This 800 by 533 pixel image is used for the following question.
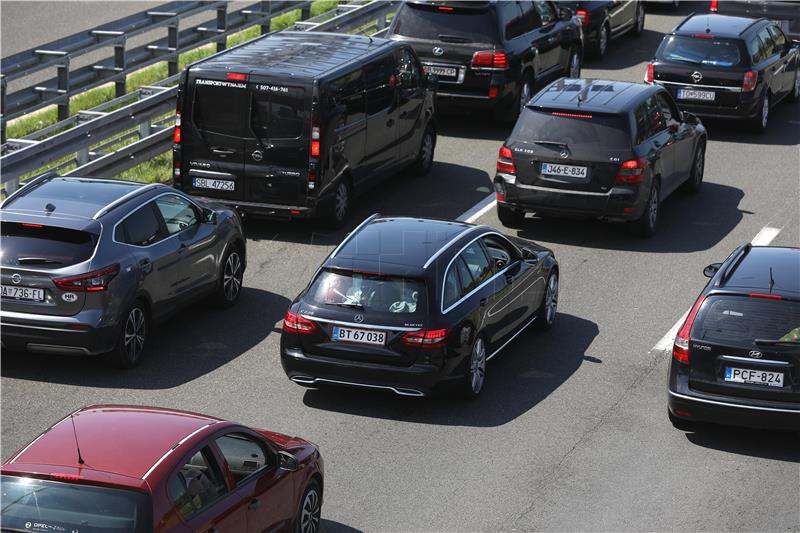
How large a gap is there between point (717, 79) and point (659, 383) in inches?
396

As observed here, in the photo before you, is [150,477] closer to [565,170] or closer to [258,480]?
[258,480]

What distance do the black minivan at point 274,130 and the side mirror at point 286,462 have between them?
8.21 metres

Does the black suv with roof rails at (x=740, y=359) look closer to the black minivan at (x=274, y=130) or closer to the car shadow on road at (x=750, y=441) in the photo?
the car shadow on road at (x=750, y=441)

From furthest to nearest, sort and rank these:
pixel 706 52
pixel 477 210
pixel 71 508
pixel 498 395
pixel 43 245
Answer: pixel 706 52
pixel 477 210
pixel 498 395
pixel 43 245
pixel 71 508

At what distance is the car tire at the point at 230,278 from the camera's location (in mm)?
15438

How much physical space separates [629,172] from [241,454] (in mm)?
9636

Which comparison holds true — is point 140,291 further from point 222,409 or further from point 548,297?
point 548,297

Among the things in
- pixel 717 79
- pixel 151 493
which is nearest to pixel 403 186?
pixel 717 79

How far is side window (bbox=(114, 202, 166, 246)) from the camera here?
543 inches

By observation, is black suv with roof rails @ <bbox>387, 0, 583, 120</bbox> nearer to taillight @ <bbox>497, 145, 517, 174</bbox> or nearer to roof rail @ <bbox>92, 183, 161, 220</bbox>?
taillight @ <bbox>497, 145, 517, 174</bbox>

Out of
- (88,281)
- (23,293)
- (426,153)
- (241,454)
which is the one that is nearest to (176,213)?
(88,281)

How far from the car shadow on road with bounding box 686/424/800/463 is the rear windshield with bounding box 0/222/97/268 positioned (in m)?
5.68

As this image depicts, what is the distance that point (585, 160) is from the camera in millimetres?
17656

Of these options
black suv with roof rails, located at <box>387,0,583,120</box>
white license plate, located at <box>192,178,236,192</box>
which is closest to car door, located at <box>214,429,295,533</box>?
white license plate, located at <box>192,178,236,192</box>
